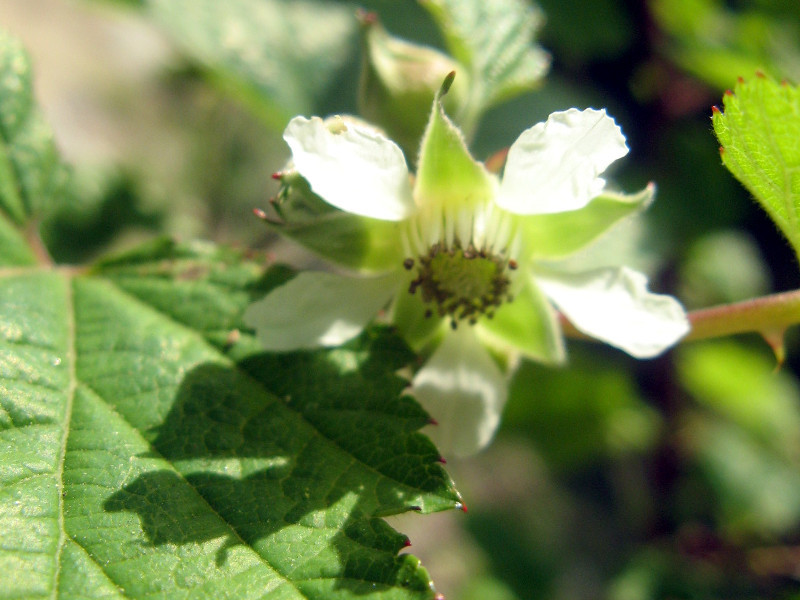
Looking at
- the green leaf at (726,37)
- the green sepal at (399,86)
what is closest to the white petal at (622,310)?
the green sepal at (399,86)

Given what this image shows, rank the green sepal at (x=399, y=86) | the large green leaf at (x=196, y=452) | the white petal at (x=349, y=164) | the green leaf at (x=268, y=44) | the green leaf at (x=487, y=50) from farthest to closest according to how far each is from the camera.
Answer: the green leaf at (x=268, y=44)
the green leaf at (x=487, y=50)
the green sepal at (x=399, y=86)
the white petal at (x=349, y=164)
the large green leaf at (x=196, y=452)

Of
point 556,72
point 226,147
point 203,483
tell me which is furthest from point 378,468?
point 226,147

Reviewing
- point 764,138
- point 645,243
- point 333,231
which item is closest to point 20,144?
point 333,231

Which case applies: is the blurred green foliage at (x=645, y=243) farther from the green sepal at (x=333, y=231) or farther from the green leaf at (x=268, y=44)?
the green sepal at (x=333, y=231)

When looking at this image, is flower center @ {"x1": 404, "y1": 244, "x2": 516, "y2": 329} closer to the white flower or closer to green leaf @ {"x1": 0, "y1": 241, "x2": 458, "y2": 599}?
the white flower

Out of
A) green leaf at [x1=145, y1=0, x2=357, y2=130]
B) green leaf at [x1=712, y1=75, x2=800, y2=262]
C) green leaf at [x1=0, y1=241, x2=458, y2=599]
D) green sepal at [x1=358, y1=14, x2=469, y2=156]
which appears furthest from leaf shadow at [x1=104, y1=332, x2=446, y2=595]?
green leaf at [x1=145, y1=0, x2=357, y2=130]

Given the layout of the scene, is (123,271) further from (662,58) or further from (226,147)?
(226,147)

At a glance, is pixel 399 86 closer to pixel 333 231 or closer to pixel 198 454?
pixel 333 231
